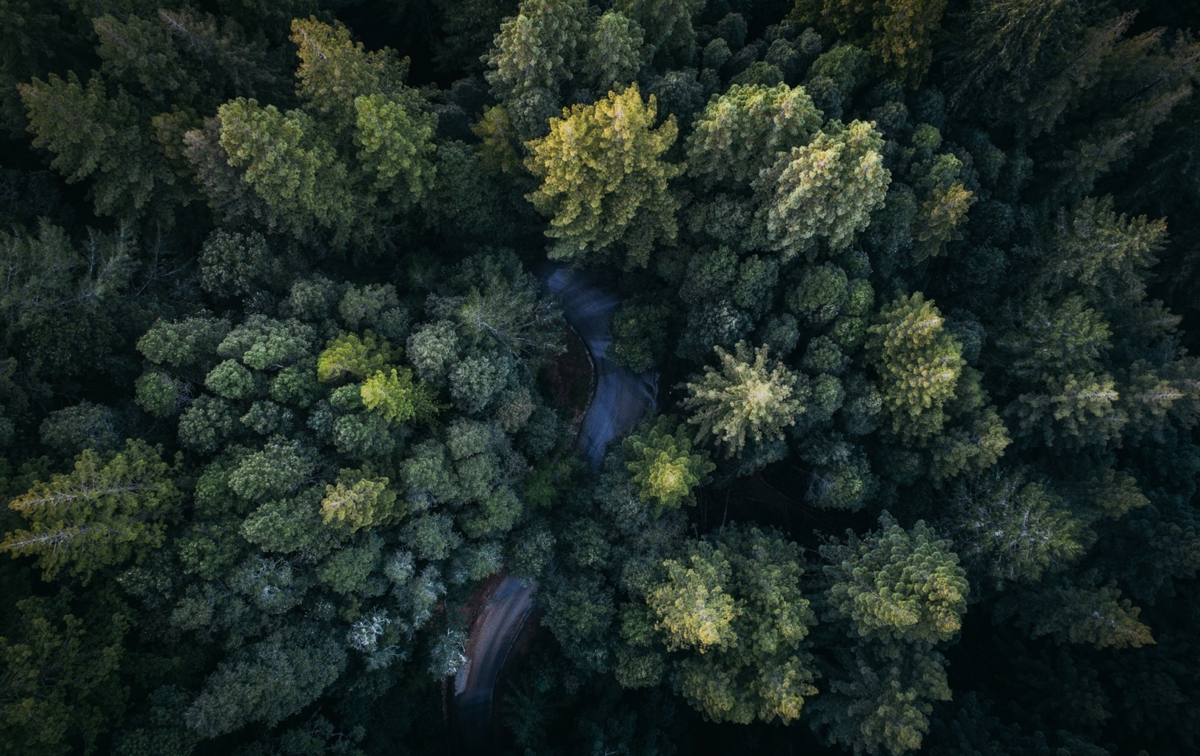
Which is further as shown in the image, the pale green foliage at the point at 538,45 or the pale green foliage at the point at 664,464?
the pale green foliage at the point at 664,464

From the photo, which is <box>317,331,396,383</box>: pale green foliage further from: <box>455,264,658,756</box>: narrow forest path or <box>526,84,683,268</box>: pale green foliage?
<box>455,264,658,756</box>: narrow forest path

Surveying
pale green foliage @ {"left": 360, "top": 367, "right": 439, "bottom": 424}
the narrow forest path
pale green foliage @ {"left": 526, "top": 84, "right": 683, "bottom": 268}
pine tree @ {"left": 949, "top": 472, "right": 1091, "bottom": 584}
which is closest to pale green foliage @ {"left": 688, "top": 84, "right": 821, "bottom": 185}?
pale green foliage @ {"left": 526, "top": 84, "right": 683, "bottom": 268}

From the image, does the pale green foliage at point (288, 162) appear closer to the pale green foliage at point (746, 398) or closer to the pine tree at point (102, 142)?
the pine tree at point (102, 142)

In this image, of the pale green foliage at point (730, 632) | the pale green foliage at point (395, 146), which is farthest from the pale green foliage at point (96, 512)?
the pale green foliage at point (730, 632)

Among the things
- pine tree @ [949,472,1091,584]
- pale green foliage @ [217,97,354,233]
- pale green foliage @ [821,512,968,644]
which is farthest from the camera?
pine tree @ [949,472,1091,584]

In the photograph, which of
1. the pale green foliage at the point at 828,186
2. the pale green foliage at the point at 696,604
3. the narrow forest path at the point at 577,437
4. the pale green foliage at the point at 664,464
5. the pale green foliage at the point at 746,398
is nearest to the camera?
the pale green foliage at the point at 696,604

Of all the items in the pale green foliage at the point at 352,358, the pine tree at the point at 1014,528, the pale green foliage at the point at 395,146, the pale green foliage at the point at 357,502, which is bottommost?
the pine tree at the point at 1014,528

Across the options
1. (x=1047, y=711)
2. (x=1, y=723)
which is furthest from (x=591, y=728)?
(x=1047, y=711)

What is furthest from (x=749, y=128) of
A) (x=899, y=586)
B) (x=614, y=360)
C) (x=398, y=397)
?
(x=899, y=586)
